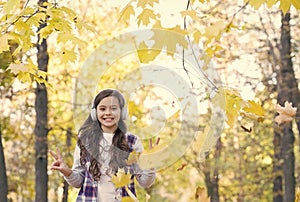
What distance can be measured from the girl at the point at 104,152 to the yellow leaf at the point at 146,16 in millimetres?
1248

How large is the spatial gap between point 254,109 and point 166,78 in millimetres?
858

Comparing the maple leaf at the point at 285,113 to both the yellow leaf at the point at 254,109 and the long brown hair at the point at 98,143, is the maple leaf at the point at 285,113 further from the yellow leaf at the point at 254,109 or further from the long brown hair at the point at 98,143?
the long brown hair at the point at 98,143

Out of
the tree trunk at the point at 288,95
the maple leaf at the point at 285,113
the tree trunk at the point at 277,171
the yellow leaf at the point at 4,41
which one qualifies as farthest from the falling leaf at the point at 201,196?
the tree trunk at the point at 277,171

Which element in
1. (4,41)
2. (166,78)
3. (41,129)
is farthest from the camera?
(41,129)

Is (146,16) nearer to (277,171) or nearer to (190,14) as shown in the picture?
(190,14)

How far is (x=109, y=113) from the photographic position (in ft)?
16.0

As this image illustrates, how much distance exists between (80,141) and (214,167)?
43.2 feet

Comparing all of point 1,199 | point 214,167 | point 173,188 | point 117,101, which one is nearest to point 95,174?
point 117,101

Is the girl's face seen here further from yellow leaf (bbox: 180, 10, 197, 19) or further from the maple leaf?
the maple leaf

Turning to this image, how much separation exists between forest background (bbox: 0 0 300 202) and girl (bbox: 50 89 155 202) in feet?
0.82

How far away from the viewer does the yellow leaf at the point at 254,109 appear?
364cm

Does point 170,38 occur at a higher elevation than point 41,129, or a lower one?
lower

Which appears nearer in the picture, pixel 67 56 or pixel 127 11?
pixel 127 11

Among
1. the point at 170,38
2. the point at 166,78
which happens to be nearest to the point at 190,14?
the point at 170,38
